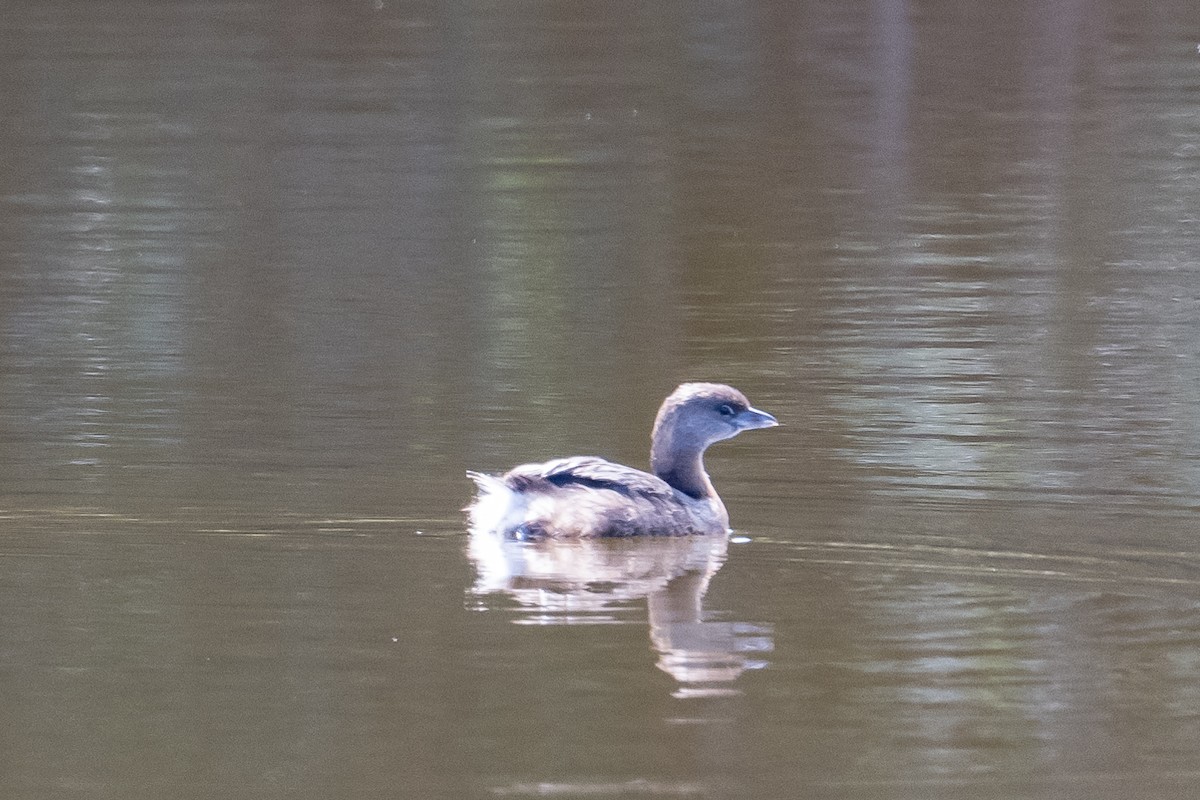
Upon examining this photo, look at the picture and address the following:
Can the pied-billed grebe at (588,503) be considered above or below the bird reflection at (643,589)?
above

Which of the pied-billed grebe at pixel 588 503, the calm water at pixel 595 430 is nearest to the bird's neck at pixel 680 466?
the pied-billed grebe at pixel 588 503

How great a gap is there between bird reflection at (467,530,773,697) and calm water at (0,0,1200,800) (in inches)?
1.0

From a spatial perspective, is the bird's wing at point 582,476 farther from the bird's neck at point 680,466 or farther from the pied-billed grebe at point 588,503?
the bird's neck at point 680,466

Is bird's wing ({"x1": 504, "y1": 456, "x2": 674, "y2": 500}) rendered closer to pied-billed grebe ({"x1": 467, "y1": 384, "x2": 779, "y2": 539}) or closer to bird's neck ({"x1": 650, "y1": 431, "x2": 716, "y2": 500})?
pied-billed grebe ({"x1": 467, "y1": 384, "x2": 779, "y2": 539})

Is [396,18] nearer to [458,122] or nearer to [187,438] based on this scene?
[458,122]

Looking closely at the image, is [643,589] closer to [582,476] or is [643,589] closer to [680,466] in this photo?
[582,476]

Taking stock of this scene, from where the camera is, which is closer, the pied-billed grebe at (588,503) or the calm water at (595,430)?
the calm water at (595,430)

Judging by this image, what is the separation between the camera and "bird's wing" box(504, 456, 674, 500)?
934 cm

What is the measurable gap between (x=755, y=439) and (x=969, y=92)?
1410 centimetres

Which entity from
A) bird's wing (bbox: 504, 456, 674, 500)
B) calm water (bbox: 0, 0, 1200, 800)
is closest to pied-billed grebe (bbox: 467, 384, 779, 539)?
bird's wing (bbox: 504, 456, 674, 500)

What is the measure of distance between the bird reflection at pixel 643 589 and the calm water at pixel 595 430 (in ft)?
0.08

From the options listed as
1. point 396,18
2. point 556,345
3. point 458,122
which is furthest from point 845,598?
point 396,18

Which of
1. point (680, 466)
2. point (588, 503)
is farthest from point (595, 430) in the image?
point (588, 503)

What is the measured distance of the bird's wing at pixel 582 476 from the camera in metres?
9.34
